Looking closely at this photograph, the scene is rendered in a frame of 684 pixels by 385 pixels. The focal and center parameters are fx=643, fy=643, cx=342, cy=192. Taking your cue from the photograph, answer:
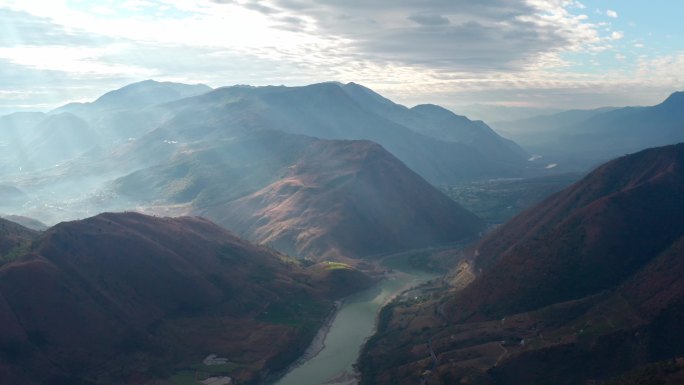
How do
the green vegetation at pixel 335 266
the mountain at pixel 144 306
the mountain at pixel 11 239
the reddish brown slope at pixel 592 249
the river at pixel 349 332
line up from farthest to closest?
the green vegetation at pixel 335 266 → the mountain at pixel 11 239 → the reddish brown slope at pixel 592 249 → the river at pixel 349 332 → the mountain at pixel 144 306

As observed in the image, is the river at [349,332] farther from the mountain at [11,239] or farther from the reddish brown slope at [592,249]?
the mountain at [11,239]

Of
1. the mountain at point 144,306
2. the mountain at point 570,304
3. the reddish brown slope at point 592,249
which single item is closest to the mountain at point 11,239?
the mountain at point 144,306

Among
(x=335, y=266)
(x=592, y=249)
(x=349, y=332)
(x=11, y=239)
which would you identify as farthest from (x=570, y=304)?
(x=11, y=239)

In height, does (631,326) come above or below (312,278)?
above

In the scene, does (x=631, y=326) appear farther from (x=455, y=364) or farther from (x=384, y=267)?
(x=384, y=267)

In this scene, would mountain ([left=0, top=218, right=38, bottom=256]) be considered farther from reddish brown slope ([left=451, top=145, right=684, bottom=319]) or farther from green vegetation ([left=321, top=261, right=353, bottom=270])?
reddish brown slope ([left=451, top=145, right=684, bottom=319])

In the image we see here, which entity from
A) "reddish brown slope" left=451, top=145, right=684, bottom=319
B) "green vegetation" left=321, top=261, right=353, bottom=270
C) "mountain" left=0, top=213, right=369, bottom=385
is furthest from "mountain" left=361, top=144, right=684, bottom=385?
"green vegetation" left=321, top=261, right=353, bottom=270

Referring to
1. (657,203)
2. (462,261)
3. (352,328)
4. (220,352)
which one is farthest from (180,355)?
(657,203)
